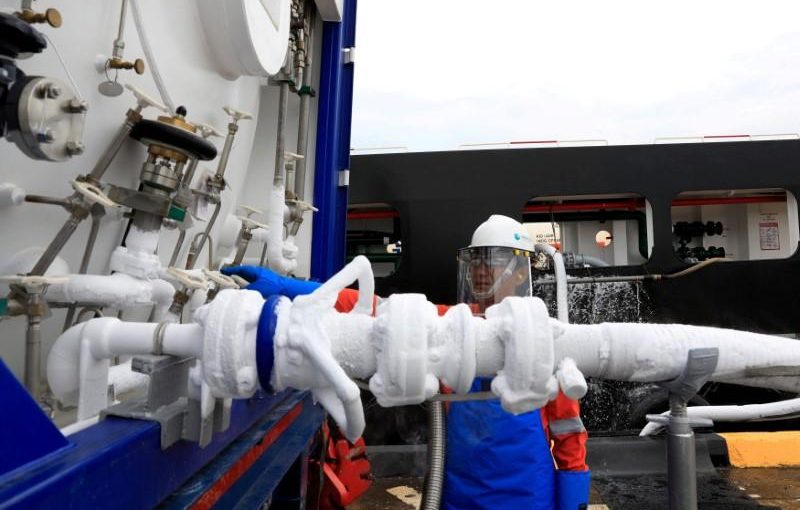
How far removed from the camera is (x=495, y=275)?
6.57ft

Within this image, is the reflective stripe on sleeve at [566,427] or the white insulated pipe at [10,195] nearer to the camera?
the white insulated pipe at [10,195]

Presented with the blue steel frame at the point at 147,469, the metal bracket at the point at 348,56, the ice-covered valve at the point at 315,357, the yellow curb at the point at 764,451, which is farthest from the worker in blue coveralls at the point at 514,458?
the yellow curb at the point at 764,451

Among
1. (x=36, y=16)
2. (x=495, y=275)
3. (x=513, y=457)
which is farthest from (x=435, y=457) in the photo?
(x=36, y=16)

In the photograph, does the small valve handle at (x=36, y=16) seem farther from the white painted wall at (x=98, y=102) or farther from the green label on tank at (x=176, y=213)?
the green label on tank at (x=176, y=213)

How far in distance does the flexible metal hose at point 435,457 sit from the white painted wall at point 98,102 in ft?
2.72

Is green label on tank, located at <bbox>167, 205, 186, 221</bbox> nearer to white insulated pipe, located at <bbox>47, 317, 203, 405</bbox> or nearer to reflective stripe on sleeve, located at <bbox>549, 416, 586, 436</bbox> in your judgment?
white insulated pipe, located at <bbox>47, 317, 203, 405</bbox>

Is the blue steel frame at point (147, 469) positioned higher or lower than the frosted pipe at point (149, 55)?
lower

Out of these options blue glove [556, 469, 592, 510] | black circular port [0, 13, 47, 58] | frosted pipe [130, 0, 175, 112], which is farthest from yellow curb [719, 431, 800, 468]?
black circular port [0, 13, 47, 58]

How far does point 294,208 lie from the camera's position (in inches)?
72.6

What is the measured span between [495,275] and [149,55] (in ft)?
4.60

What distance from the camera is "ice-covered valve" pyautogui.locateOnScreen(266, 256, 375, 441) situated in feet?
1.70

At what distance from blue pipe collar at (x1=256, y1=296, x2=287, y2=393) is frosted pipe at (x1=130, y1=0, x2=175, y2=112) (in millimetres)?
696

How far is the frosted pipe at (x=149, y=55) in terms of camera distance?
96cm

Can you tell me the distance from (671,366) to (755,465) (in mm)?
2894
